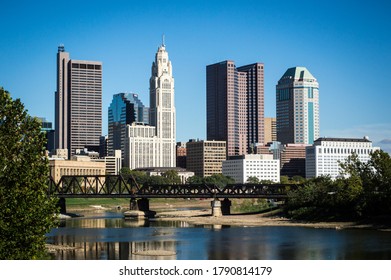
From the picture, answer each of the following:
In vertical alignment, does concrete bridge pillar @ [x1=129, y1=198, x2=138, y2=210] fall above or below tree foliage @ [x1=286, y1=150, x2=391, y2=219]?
below

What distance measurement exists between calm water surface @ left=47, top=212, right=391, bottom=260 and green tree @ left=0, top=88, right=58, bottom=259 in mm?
11292

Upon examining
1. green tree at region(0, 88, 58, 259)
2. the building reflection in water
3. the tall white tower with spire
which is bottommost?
the building reflection in water

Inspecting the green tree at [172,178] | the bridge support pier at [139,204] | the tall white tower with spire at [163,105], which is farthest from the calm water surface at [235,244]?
the tall white tower with spire at [163,105]

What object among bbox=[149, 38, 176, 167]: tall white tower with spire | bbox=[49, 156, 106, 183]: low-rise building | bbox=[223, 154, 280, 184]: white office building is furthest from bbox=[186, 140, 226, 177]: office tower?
bbox=[49, 156, 106, 183]: low-rise building

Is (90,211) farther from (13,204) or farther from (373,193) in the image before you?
(13,204)

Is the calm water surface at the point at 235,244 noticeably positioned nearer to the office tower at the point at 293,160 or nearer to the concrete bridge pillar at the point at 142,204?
the concrete bridge pillar at the point at 142,204

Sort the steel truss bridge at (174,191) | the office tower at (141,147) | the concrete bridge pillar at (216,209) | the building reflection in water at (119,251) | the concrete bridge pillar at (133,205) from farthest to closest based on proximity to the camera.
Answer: the office tower at (141,147), the concrete bridge pillar at (133,205), the steel truss bridge at (174,191), the concrete bridge pillar at (216,209), the building reflection in water at (119,251)

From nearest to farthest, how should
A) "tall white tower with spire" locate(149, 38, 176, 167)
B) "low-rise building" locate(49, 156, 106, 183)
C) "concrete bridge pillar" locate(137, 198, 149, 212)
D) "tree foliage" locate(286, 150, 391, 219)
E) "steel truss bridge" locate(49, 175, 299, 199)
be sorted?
"tree foliage" locate(286, 150, 391, 219) → "steel truss bridge" locate(49, 175, 299, 199) → "concrete bridge pillar" locate(137, 198, 149, 212) → "low-rise building" locate(49, 156, 106, 183) → "tall white tower with spire" locate(149, 38, 176, 167)

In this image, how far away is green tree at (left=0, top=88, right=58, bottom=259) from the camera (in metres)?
16.3

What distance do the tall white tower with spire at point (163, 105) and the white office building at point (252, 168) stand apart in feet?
65.5

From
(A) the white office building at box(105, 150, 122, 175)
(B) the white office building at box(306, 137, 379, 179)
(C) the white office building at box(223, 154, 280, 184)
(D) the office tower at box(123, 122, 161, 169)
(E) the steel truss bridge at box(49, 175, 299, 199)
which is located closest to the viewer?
(E) the steel truss bridge at box(49, 175, 299, 199)

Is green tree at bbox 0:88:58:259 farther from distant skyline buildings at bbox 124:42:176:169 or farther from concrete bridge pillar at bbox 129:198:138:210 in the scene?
distant skyline buildings at bbox 124:42:176:169

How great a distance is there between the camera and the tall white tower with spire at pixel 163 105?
642 feet
